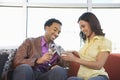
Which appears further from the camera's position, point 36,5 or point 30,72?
point 36,5

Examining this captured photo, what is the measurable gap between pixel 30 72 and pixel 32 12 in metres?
1.53

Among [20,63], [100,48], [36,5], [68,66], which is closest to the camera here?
[100,48]

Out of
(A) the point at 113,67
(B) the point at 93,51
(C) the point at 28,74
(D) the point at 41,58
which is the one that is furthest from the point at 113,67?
(C) the point at 28,74

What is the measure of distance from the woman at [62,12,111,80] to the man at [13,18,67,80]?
8.7 inches

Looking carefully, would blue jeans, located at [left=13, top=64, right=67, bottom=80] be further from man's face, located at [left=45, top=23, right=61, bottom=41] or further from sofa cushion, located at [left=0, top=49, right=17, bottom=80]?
man's face, located at [left=45, top=23, right=61, bottom=41]

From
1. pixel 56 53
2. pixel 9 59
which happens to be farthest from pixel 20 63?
pixel 56 53

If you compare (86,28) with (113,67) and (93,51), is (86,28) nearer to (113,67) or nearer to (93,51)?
(93,51)

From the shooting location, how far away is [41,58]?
8.37 ft

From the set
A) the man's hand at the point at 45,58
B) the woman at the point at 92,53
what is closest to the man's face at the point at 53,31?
the man's hand at the point at 45,58

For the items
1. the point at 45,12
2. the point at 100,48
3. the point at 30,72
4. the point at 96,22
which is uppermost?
the point at 45,12

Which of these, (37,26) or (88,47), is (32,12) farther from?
(88,47)

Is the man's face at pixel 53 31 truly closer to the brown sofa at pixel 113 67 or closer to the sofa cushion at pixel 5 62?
the sofa cushion at pixel 5 62

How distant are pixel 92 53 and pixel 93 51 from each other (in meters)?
0.02

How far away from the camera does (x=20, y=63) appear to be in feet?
8.43
